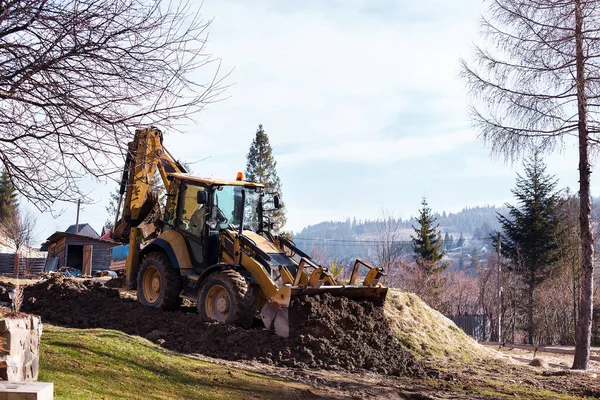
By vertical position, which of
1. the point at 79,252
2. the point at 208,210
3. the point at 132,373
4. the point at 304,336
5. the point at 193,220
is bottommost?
the point at 132,373

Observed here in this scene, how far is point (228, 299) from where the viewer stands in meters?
12.6

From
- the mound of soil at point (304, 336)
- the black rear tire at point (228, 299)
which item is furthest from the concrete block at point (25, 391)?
the black rear tire at point (228, 299)

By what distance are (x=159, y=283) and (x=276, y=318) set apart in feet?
11.3

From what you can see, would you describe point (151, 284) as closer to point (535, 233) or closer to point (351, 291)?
point (351, 291)

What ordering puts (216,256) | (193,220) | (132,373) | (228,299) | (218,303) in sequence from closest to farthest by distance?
(132,373), (228,299), (218,303), (216,256), (193,220)

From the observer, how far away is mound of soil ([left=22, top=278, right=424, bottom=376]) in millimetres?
11305

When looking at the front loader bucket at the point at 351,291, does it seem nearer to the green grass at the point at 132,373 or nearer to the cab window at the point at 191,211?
the green grass at the point at 132,373

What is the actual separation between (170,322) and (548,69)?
28.8 ft

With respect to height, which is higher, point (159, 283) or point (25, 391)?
point (159, 283)

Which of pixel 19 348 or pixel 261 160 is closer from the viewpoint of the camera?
pixel 19 348

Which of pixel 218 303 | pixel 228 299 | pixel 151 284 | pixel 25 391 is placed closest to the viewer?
pixel 25 391

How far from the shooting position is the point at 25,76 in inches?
265

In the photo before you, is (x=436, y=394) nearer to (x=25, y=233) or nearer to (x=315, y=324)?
(x=315, y=324)

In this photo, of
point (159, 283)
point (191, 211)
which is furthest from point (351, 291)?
point (159, 283)
